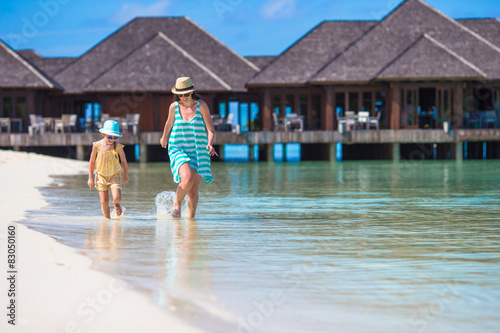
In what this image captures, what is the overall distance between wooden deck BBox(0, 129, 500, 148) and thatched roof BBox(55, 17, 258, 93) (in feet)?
14.6

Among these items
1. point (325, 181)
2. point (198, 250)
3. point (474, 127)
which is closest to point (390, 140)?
point (474, 127)

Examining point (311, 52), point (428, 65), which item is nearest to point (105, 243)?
point (428, 65)

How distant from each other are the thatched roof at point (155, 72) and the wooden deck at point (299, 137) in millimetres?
3050

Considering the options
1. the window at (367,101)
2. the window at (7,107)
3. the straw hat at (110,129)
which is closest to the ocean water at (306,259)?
the straw hat at (110,129)

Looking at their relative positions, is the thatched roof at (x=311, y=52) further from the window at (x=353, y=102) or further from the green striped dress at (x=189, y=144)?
the green striped dress at (x=189, y=144)

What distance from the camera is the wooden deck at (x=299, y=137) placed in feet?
101

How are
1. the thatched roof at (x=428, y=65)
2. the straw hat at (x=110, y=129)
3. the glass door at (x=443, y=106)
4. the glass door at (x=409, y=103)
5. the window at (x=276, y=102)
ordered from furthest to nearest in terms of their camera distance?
the window at (x=276, y=102), the glass door at (x=443, y=106), the glass door at (x=409, y=103), the thatched roof at (x=428, y=65), the straw hat at (x=110, y=129)

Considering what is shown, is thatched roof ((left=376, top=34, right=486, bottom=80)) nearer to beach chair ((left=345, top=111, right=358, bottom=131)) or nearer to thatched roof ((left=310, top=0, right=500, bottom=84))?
thatched roof ((left=310, top=0, right=500, bottom=84))

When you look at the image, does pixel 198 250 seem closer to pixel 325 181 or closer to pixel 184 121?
pixel 184 121

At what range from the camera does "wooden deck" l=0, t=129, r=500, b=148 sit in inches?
1212

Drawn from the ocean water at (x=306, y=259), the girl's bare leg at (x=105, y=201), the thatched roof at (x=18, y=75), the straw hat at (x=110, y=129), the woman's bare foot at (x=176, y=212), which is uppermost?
the thatched roof at (x=18, y=75)

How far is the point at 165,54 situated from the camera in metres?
35.3

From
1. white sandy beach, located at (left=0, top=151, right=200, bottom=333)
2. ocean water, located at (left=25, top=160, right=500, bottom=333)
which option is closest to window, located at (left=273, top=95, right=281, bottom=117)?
ocean water, located at (left=25, top=160, right=500, bottom=333)

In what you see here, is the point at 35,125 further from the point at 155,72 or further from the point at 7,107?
the point at 155,72
